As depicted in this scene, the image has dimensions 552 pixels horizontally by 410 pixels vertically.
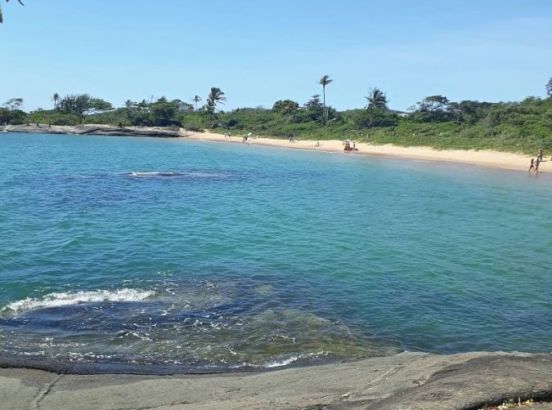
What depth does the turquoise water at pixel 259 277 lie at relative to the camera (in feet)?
39.3

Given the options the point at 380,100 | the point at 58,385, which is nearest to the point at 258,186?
the point at 58,385

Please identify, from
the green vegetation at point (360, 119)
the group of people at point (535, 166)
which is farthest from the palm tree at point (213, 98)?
the group of people at point (535, 166)

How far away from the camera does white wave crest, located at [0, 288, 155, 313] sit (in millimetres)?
13750

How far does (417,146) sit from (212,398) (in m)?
76.6

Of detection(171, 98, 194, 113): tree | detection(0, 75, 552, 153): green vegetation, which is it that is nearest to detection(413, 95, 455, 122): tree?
detection(0, 75, 552, 153): green vegetation

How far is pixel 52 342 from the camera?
11.6 m

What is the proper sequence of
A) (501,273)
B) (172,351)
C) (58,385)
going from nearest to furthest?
(58,385) < (172,351) < (501,273)

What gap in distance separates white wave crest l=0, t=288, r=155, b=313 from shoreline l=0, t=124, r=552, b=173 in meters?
50.4

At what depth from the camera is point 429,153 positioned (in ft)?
249

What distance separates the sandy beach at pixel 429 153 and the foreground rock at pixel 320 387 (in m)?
51.9

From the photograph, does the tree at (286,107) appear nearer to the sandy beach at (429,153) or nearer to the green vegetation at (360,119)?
the green vegetation at (360,119)

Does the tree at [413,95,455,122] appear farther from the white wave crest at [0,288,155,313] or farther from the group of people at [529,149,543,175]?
the white wave crest at [0,288,155,313]

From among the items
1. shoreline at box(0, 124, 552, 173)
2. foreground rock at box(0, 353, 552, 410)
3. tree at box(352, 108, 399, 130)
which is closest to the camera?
foreground rock at box(0, 353, 552, 410)

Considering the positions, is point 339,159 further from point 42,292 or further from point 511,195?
point 42,292
